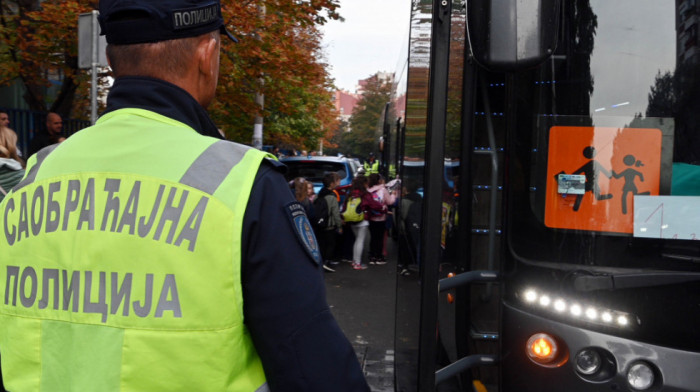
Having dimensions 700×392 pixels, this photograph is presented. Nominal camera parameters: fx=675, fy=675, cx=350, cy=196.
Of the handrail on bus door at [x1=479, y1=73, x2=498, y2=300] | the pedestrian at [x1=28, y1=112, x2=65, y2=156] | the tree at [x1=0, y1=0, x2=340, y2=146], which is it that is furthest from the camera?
the tree at [x1=0, y1=0, x2=340, y2=146]

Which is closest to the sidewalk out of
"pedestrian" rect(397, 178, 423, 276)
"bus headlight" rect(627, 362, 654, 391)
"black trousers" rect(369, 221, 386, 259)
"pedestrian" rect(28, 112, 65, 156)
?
"black trousers" rect(369, 221, 386, 259)

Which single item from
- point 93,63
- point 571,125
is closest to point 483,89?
point 571,125

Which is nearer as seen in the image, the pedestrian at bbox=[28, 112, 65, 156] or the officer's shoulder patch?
the officer's shoulder patch

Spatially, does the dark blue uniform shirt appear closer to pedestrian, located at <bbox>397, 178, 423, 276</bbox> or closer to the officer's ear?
the officer's ear

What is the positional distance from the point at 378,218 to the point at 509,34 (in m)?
9.71

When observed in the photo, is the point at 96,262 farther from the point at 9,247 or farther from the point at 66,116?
the point at 66,116

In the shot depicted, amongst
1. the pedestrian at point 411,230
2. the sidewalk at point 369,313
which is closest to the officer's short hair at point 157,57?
the pedestrian at point 411,230

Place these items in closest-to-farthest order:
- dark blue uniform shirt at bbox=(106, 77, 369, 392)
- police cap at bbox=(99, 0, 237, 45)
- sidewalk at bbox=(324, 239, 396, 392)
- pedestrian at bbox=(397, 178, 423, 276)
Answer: dark blue uniform shirt at bbox=(106, 77, 369, 392) → police cap at bbox=(99, 0, 237, 45) → pedestrian at bbox=(397, 178, 423, 276) → sidewalk at bbox=(324, 239, 396, 392)

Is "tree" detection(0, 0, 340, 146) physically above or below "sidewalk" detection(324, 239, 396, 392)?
above

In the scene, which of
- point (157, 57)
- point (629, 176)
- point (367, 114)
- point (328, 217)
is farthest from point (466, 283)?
point (367, 114)

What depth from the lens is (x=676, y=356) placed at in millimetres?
2451

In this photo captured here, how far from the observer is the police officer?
1.24m

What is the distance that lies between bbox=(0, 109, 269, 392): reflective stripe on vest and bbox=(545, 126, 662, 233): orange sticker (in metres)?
1.80

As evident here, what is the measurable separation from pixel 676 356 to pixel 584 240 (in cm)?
55
